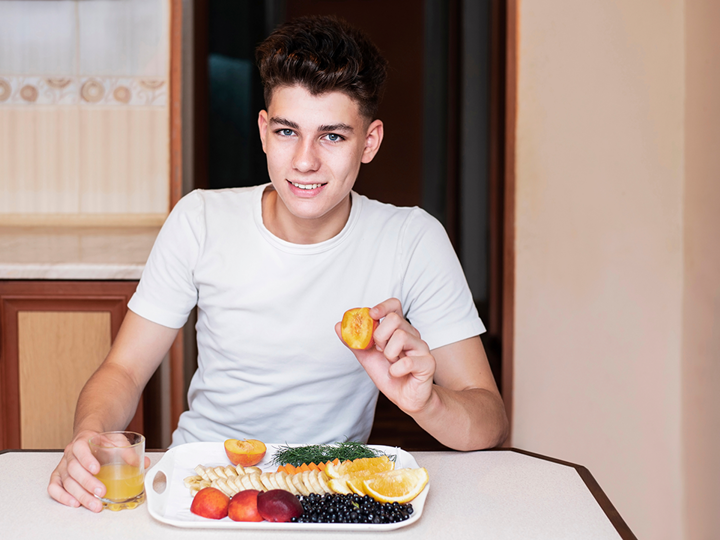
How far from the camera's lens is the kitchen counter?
2.22 metres

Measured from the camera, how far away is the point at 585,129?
2322 millimetres

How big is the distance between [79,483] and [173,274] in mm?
631

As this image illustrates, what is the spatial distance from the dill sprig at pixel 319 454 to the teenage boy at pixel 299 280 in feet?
1.00

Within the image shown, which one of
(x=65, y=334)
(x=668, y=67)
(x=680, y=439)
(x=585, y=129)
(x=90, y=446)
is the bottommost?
(x=680, y=439)

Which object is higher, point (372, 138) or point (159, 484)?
point (372, 138)

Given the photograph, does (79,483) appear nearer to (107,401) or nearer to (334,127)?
(107,401)

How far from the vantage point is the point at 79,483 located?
35.3 inches

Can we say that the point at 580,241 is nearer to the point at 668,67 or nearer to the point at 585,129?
the point at 585,129

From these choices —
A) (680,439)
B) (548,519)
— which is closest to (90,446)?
(548,519)

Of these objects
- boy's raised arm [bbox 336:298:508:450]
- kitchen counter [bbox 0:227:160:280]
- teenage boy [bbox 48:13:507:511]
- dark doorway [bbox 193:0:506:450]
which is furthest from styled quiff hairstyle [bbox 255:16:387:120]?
dark doorway [bbox 193:0:506:450]

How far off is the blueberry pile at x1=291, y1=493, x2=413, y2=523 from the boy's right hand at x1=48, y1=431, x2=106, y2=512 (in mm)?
269

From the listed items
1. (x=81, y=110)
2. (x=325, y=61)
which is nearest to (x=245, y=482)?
(x=325, y=61)

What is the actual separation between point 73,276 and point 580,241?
1.70m

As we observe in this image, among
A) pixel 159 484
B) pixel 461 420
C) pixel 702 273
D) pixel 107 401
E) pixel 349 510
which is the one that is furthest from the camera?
pixel 702 273
